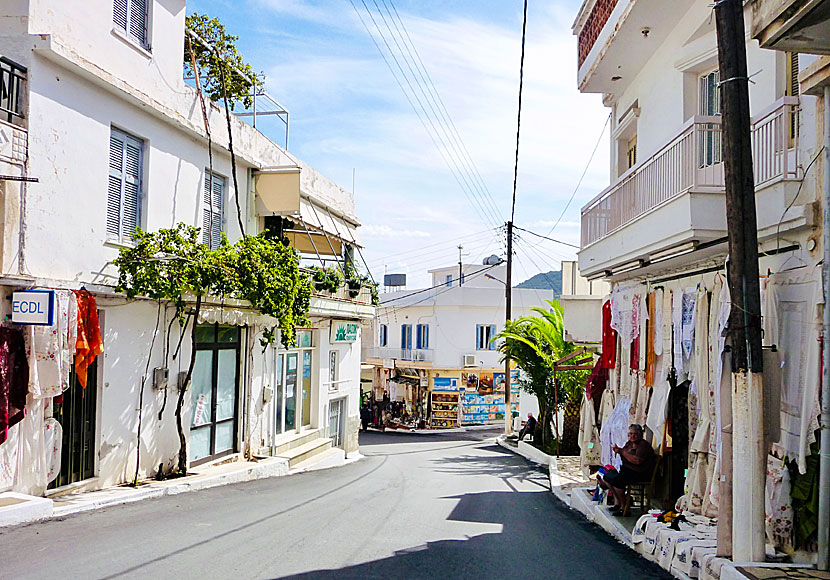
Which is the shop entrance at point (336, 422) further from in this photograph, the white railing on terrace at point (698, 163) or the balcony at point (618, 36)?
the white railing on terrace at point (698, 163)

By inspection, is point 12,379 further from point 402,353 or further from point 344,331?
point 402,353

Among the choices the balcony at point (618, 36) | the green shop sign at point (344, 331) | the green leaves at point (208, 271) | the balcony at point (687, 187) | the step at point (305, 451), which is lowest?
the step at point (305, 451)

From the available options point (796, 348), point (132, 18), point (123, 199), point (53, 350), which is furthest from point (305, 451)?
point (796, 348)

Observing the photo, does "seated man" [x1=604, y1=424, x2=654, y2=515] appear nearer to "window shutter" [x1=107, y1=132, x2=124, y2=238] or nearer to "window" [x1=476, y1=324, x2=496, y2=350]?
"window shutter" [x1=107, y1=132, x2=124, y2=238]

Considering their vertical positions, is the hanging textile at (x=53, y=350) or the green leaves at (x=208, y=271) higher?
the green leaves at (x=208, y=271)

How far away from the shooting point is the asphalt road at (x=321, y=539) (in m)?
6.95

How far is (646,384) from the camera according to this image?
11.6m

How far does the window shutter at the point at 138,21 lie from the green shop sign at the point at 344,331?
459 inches

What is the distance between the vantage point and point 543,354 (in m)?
25.1

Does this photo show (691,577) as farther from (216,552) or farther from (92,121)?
(92,121)

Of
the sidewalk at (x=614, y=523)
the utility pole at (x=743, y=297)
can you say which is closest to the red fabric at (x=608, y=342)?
the sidewalk at (x=614, y=523)

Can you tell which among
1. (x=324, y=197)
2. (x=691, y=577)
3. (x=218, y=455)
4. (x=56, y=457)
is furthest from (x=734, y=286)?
(x=324, y=197)

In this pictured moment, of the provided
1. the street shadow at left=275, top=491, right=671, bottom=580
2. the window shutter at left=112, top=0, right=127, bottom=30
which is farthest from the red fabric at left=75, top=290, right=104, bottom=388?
the street shadow at left=275, top=491, right=671, bottom=580

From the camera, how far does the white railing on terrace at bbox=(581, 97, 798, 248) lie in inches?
312
